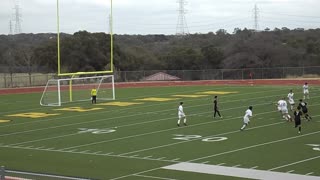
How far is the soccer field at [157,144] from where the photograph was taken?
15.7 m

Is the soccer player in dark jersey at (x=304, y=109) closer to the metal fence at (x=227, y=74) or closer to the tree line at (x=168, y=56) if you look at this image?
the metal fence at (x=227, y=74)

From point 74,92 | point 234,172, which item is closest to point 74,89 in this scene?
point 74,92

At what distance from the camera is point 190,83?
→ 215 feet

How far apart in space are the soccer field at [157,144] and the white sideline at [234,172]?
0.09 feet

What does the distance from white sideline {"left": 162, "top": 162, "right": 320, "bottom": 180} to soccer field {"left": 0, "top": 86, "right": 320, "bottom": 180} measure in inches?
1.0

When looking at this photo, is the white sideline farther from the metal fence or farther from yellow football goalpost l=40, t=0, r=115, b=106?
the metal fence

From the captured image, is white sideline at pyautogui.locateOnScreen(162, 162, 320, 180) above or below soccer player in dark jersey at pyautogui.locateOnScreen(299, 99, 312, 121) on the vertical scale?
below

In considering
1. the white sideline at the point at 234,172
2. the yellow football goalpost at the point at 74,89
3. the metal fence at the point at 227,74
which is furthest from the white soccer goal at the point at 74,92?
the white sideline at the point at 234,172

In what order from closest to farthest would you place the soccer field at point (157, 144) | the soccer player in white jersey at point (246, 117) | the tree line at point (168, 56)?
the soccer field at point (157, 144) < the soccer player in white jersey at point (246, 117) < the tree line at point (168, 56)

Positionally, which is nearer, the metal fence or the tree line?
the metal fence

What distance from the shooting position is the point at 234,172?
15250 mm

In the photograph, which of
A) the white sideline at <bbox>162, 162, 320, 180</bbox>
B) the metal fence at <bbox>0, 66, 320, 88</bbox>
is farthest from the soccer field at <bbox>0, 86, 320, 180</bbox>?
the metal fence at <bbox>0, 66, 320, 88</bbox>

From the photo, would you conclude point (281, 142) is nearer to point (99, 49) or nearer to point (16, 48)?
point (99, 49)

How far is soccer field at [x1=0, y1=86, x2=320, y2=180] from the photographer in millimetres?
15703
